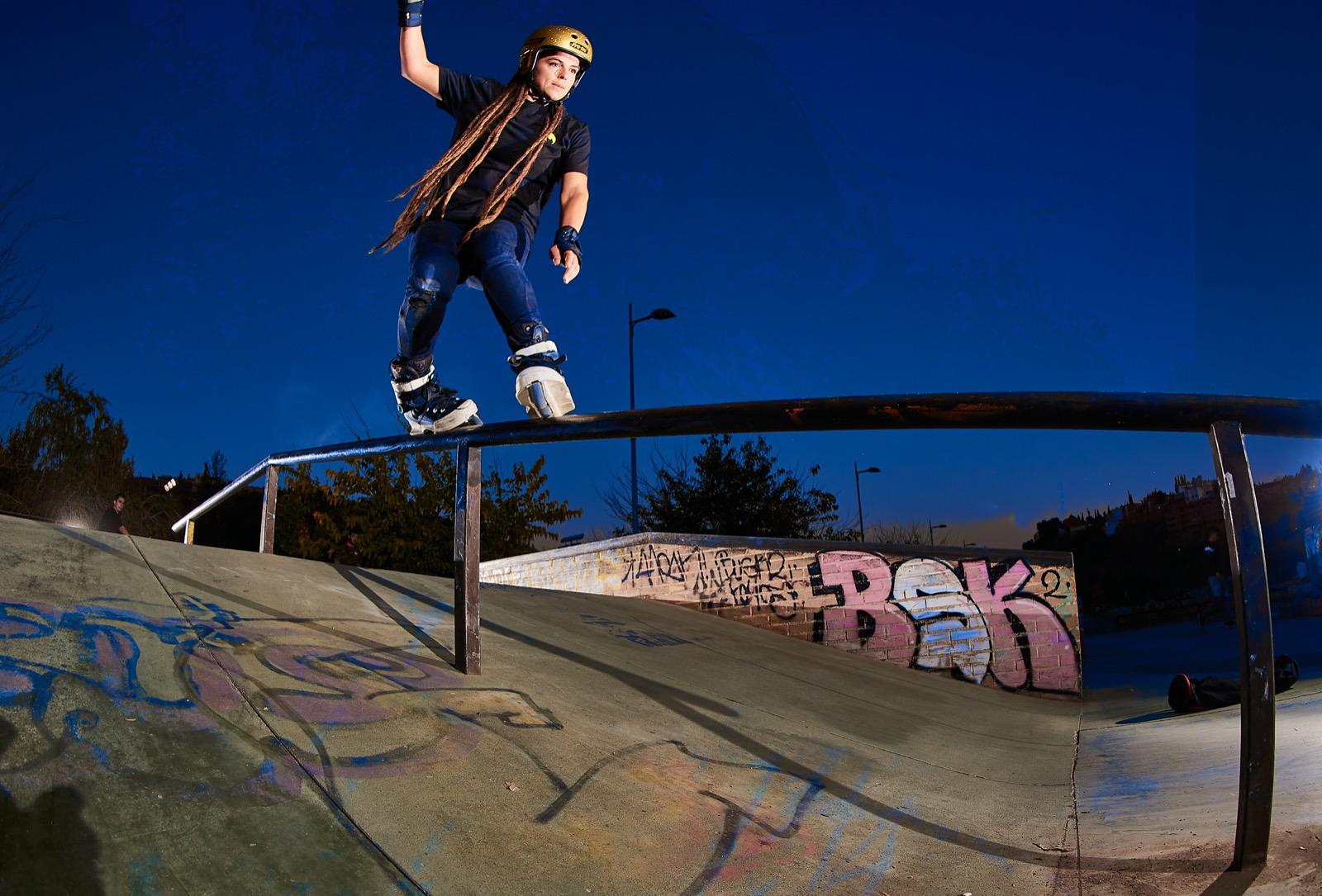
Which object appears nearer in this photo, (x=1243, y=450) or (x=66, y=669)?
(x=1243, y=450)

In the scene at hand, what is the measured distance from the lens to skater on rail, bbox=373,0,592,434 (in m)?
3.12

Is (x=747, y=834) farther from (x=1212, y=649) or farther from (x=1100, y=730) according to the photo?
(x=1212, y=649)

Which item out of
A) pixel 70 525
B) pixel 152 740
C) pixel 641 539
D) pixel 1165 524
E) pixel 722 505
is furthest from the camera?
pixel 1165 524

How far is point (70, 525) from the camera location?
3.12 meters

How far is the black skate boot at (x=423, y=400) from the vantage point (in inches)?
128

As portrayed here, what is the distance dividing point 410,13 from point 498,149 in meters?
0.59

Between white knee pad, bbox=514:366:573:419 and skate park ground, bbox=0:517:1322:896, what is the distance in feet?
3.18

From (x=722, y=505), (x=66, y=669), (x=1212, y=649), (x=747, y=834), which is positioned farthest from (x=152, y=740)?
(x=722, y=505)

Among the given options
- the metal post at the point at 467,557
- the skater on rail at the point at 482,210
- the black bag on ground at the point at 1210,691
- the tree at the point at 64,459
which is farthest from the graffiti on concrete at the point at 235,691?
the tree at the point at 64,459

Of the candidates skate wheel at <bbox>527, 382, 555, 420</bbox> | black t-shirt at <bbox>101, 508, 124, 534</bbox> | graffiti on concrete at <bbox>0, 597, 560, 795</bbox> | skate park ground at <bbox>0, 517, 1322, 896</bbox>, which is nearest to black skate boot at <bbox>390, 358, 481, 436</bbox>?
skate wheel at <bbox>527, 382, 555, 420</bbox>

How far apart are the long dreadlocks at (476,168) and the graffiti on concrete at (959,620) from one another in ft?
29.9

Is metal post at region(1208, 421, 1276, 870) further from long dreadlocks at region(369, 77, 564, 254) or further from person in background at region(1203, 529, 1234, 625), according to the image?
person in background at region(1203, 529, 1234, 625)

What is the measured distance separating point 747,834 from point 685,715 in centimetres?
99

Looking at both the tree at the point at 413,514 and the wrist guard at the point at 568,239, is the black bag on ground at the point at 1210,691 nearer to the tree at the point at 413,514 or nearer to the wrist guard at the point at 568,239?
the wrist guard at the point at 568,239
